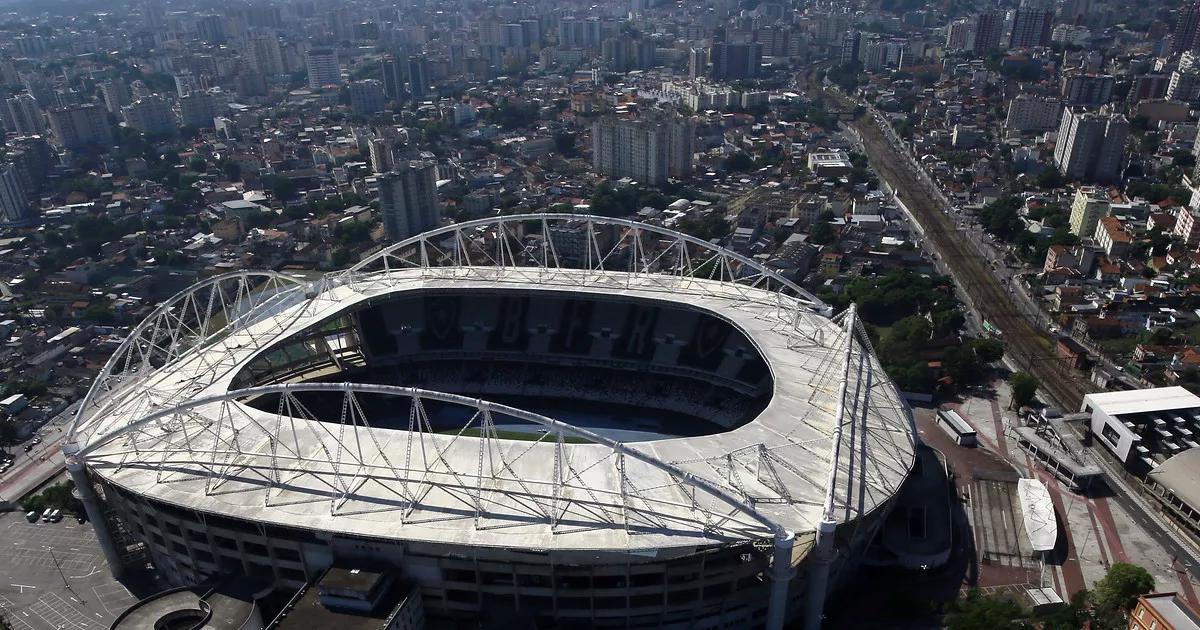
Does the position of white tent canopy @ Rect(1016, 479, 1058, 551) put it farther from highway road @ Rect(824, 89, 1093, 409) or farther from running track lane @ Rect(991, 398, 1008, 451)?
highway road @ Rect(824, 89, 1093, 409)

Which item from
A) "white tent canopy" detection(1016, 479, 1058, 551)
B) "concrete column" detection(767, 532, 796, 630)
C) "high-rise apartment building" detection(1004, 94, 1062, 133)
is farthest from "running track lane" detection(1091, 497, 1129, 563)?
"high-rise apartment building" detection(1004, 94, 1062, 133)

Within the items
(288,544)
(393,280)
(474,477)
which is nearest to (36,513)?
(288,544)

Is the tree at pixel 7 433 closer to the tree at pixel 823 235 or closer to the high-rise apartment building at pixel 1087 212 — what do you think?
the tree at pixel 823 235

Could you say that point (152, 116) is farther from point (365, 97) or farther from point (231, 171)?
point (231, 171)

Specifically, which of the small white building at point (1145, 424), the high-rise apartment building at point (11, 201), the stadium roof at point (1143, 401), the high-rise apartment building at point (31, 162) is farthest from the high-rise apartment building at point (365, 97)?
the small white building at point (1145, 424)

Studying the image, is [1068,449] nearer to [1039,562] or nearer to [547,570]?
[1039,562]

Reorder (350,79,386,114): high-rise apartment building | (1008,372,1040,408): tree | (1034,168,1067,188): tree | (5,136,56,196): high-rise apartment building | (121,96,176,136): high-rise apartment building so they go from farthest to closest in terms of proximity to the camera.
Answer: (350,79,386,114): high-rise apartment building, (121,96,176,136): high-rise apartment building, (5,136,56,196): high-rise apartment building, (1034,168,1067,188): tree, (1008,372,1040,408): tree
